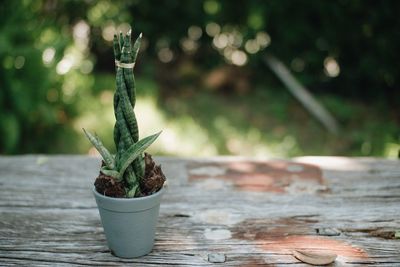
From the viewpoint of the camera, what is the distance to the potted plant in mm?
1534

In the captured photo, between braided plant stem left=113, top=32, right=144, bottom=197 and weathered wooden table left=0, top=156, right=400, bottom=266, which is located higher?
braided plant stem left=113, top=32, right=144, bottom=197

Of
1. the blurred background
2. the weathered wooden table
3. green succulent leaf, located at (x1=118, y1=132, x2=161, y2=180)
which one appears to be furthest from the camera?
the blurred background

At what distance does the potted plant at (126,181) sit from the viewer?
5.03ft

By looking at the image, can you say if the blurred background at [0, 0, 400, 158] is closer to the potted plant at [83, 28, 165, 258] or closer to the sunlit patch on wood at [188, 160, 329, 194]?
the sunlit patch on wood at [188, 160, 329, 194]

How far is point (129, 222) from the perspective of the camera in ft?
5.16

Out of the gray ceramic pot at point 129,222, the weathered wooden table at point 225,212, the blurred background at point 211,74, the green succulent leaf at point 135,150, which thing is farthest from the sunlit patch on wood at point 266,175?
the blurred background at point 211,74

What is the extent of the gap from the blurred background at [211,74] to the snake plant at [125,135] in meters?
2.55

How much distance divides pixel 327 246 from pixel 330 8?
159 inches

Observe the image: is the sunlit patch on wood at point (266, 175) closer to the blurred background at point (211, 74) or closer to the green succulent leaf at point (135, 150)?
the green succulent leaf at point (135, 150)

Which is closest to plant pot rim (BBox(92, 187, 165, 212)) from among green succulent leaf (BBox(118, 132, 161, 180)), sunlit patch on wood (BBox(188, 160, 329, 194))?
green succulent leaf (BBox(118, 132, 161, 180))

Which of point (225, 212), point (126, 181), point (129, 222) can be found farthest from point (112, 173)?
point (225, 212)

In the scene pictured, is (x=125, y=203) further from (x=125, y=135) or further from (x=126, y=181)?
(x=125, y=135)

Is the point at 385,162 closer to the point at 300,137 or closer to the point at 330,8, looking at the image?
the point at 300,137

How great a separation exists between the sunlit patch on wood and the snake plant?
2.66ft
